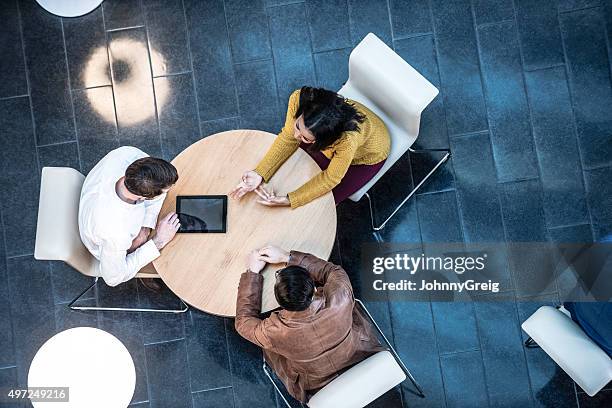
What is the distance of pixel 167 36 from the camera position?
394 cm

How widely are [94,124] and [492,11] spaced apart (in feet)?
8.35

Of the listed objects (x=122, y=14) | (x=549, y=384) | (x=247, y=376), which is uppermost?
(x=122, y=14)

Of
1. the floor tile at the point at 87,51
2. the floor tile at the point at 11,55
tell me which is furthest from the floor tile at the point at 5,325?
the floor tile at the point at 87,51

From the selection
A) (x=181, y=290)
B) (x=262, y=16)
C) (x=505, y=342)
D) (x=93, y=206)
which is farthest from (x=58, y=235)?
(x=505, y=342)

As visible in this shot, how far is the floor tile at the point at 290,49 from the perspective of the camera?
12.8 ft

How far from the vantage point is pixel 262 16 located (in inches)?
155

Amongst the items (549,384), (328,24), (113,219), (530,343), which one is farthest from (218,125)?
(549,384)

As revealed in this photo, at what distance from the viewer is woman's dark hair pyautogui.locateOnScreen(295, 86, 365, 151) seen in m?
2.69

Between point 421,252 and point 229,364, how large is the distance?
1.30m

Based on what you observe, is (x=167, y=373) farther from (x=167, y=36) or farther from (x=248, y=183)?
(x=167, y=36)

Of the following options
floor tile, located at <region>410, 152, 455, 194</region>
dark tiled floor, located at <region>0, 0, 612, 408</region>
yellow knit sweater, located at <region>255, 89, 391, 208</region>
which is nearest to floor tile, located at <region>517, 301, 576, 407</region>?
dark tiled floor, located at <region>0, 0, 612, 408</region>

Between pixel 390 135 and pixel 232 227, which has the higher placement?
pixel 390 135

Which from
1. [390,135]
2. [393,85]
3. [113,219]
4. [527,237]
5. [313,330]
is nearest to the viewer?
[313,330]

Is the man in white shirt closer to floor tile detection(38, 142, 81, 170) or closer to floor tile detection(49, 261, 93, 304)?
floor tile detection(49, 261, 93, 304)
